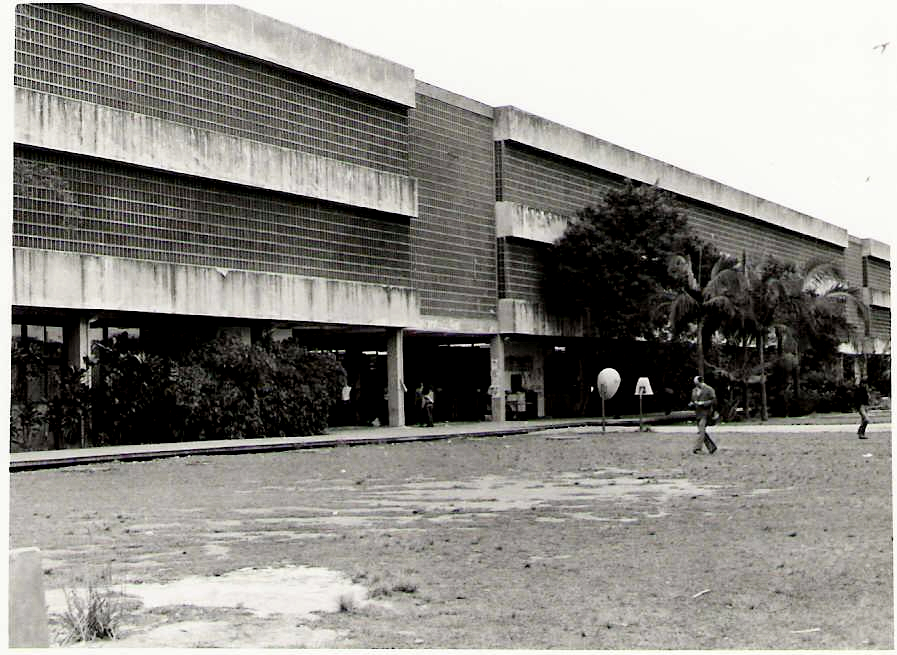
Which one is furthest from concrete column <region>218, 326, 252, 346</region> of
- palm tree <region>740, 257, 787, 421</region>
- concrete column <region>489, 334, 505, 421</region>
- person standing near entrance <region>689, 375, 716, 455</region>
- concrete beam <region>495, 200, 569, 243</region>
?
palm tree <region>740, 257, 787, 421</region>

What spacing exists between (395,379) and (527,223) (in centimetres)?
967

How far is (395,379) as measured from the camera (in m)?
39.8

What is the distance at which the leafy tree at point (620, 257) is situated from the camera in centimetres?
4628

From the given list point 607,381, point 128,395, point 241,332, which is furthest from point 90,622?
point 607,381

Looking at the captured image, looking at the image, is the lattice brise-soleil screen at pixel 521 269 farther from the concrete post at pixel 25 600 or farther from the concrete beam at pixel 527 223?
the concrete post at pixel 25 600

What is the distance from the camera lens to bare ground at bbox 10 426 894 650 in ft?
23.9

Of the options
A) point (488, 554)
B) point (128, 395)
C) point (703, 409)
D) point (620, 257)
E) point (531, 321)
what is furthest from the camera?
point (531, 321)

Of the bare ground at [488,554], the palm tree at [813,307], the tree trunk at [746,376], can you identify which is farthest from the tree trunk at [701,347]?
the bare ground at [488,554]

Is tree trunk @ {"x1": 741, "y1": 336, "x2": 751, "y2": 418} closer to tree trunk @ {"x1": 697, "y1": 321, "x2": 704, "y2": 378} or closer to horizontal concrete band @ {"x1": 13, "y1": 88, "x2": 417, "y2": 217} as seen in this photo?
tree trunk @ {"x1": 697, "y1": 321, "x2": 704, "y2": 378}

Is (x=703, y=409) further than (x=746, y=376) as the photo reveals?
No

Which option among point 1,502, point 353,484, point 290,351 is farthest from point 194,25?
point 1,502

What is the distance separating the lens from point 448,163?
42.9m

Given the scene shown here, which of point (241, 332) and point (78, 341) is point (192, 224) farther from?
point (78, 341)

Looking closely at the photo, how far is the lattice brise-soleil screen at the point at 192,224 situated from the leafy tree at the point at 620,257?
9.41 m
